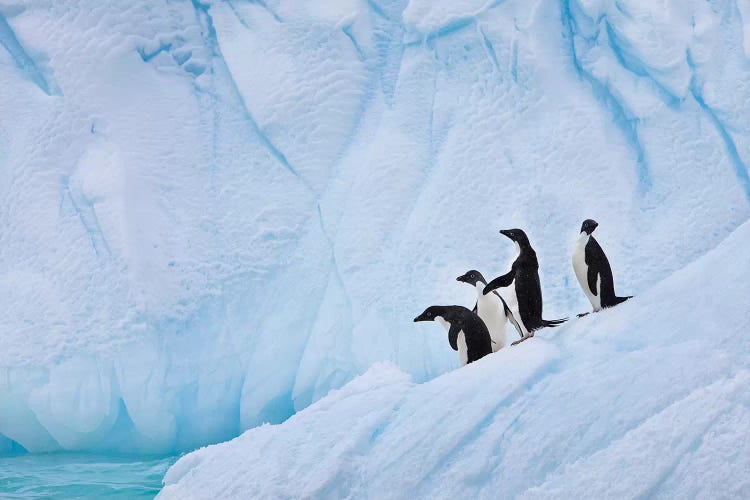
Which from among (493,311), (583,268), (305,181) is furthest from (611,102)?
(583,268)

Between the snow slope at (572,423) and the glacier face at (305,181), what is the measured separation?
2383 mm

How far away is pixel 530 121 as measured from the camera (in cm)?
566

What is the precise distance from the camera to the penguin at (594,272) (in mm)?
3180

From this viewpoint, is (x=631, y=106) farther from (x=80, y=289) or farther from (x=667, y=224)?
(x=80, y=289)

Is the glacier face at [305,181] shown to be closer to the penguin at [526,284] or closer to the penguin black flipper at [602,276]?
the penguin at [526,284]

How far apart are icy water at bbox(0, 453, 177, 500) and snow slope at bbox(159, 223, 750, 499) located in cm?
173

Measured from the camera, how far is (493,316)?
12.2 ft

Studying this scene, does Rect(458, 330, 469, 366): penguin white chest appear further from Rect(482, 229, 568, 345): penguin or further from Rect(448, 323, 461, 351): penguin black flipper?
Rect(482, 229, 568, 345): penguin

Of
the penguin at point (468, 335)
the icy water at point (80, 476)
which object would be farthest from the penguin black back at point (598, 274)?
the icy water at point (80, 476)

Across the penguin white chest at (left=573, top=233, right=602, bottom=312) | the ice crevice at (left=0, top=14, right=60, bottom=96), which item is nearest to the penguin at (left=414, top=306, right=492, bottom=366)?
the penguin white chest at (left=573, top=233, right=602, bottom=312)

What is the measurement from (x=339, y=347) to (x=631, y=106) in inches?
99.1

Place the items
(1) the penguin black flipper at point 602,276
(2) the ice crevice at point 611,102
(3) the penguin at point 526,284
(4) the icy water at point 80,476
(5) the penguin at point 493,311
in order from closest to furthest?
(1) the penguin black flipper at point 602,276
(3) the penguin at point 526,284
(5) the penguin at point 493,311
(4) the icy water at point 80,476
(2) the ice crevice at point 611,102

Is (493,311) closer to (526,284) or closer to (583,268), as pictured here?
(526,284)

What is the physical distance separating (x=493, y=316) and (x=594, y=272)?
66 centimetres
